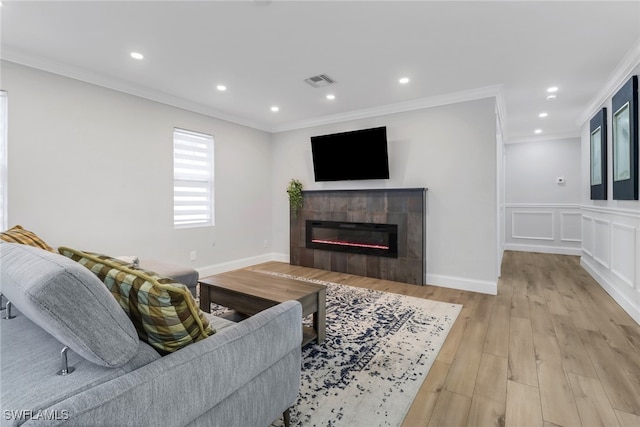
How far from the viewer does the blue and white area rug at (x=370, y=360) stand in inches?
66.2

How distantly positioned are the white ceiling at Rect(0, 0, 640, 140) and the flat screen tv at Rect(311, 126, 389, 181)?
23.5 inches

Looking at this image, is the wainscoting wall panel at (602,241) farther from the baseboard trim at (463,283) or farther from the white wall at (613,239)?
the baseboard trim at (463,283)

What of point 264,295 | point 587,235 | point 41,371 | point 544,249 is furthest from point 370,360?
point 544,249

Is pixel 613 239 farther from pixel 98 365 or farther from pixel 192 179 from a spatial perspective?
pixel 192 179

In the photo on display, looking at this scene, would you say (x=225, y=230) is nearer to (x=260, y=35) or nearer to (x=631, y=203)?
(x=260, y=35)

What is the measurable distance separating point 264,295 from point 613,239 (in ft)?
13.8

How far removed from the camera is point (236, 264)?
5.02 m

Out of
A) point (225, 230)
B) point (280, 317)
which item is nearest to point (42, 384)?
point (280, 317)

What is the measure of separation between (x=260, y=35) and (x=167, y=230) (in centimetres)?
278

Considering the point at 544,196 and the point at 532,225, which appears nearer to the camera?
the point at 544,196

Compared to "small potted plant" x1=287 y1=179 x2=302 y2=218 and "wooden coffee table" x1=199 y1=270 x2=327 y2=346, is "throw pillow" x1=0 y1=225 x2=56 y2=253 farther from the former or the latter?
"small potted plant" x1=287 y1=179 x2=302 y2=218

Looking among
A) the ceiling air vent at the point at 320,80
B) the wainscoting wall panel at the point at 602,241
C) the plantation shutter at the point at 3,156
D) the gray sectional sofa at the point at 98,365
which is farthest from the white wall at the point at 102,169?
the wainscoting wall panel at the point at 602,241

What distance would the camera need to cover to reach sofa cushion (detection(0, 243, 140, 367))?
851 millimetres

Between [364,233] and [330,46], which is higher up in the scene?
[330,46]
